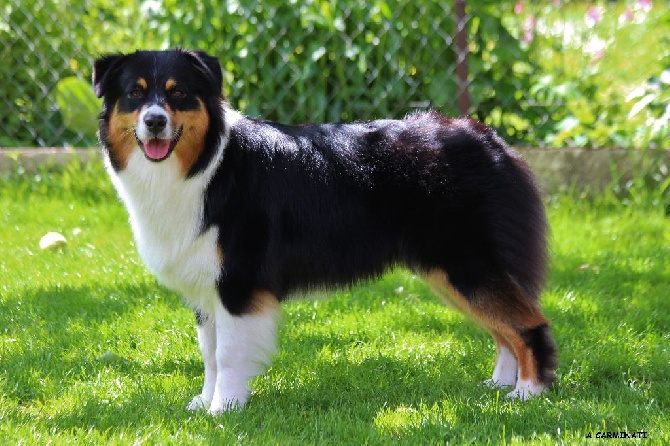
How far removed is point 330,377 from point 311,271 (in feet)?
1.77

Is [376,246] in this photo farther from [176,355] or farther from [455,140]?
[176,355]

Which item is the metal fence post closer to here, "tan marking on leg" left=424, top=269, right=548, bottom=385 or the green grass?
the green grass

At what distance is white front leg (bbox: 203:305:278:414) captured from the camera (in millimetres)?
3691

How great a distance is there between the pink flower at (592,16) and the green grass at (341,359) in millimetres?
1947

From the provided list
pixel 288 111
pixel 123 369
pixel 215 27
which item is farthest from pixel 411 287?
pixel 215 27

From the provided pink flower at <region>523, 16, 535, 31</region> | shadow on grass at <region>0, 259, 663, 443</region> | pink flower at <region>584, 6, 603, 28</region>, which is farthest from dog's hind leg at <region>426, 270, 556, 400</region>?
pink flower at <region>584, 6, 603, 28</region>

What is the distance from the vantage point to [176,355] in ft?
14.2

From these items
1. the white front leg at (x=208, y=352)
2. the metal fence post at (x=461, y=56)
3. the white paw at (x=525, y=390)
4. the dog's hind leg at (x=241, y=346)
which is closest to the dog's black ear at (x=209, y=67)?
the dog's hind leg at (x=241, y=346)

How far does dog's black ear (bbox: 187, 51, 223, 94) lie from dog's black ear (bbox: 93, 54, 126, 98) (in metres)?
0.31

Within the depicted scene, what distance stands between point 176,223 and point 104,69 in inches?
28.5

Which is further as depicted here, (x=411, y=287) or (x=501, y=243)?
(x=411, y=287)

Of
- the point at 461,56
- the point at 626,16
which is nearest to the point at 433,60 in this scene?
the point at 461,56

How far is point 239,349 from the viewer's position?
12.2 ft

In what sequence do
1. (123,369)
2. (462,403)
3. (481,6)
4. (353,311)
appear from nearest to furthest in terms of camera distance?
(462,403) → (123,369) → (353,311) → (481,6)
